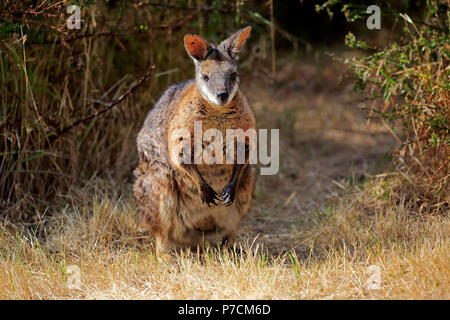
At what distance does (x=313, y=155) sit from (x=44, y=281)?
406 centimetres

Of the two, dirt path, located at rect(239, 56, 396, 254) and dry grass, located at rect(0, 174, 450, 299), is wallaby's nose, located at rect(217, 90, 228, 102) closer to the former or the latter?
dry grass, located at rect(0, 174, 450, 299)

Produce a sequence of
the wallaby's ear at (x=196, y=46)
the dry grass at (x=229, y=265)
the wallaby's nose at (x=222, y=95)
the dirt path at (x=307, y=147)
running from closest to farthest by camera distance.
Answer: the dry grass at (x=229, y=265), the wallaby's nose at (x=222, y=95), the wallaby's ear at (x=196, y=46), the dirt path at (x=307, y=147)

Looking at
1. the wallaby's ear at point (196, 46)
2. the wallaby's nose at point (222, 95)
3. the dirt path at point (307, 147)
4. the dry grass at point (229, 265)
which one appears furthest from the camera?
the dirt path at point (307, 147)

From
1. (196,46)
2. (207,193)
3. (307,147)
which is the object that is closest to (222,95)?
(196,46)

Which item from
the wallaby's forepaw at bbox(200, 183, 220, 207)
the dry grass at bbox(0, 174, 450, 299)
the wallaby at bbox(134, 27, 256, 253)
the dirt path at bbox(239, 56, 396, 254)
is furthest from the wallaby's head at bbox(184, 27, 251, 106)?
the dirt path at bbox(239, 56, 396, 254)

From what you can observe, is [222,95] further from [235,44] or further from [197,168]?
[197,168]

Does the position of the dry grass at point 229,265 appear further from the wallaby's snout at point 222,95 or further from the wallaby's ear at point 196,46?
the wallaby's ear at point 196,46

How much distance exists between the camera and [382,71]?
4.24 meters

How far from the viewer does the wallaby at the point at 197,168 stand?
381 centimetres

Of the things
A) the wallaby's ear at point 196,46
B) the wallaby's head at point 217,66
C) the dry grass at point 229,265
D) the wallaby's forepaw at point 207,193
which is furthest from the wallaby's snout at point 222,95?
the dry grass at point 229,265

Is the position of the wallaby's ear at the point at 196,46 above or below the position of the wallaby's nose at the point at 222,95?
above

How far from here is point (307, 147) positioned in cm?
693

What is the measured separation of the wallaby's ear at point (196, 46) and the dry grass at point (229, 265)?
4.57 feet

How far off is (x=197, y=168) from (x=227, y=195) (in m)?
0.29
